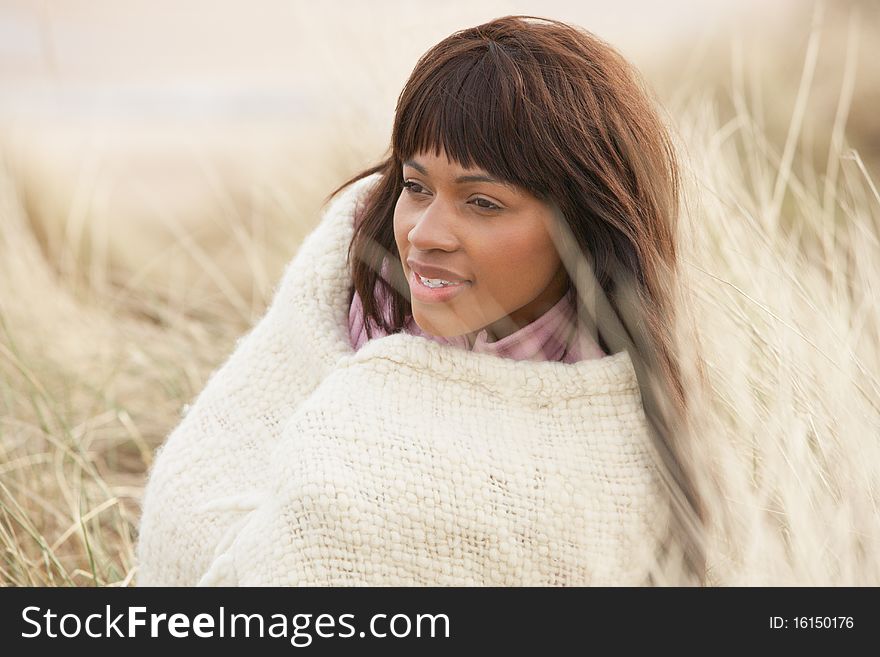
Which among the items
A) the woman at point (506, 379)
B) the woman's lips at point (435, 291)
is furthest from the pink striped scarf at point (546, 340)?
the woman's lips at point (435, 291)

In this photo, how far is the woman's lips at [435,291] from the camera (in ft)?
5.69

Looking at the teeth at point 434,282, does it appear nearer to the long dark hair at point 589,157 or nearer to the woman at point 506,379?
the woman at point 506,379

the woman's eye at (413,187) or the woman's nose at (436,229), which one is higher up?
the woman's eye at (413,187)

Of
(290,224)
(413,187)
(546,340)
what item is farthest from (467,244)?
(290,224)

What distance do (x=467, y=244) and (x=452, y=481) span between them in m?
0.39

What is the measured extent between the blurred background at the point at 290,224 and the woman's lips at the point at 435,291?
1.51 feet

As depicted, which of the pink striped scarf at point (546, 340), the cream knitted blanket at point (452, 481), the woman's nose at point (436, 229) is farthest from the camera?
the pink striped scarf at point (546, 340)

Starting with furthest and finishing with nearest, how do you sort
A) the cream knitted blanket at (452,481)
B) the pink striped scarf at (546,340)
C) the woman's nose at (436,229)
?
the pink striped scarf at (546,340) < the woman's nose at (436,229) < the cream knitted blanket at (452,481)

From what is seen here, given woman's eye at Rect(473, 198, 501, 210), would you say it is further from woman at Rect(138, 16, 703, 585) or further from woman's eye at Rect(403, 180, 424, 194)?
woman's eye at Rect(403, 180, 424, 194)

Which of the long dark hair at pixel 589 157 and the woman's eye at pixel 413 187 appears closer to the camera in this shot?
the long dark hair at pixel 589 157

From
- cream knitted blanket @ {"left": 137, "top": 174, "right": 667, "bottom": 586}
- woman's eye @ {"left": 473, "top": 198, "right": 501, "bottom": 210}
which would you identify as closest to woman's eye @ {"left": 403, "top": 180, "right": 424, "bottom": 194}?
woman's eye @ {"left": 473, "top": 198, "right": 501, "bottom": 210}

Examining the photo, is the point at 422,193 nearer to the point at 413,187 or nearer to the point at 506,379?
the point at 413,187

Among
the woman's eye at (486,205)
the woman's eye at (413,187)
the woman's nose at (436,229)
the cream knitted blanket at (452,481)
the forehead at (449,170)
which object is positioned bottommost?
the cream knitted blanket at (452,481)
